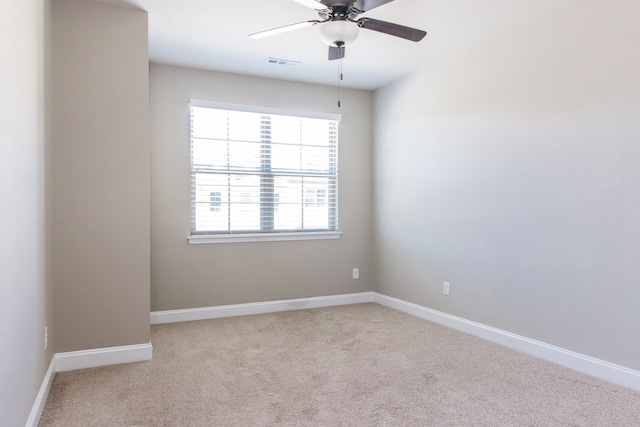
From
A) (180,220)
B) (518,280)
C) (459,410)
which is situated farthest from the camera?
(180,220)

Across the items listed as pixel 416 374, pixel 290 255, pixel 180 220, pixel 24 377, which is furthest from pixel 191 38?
pixel 416 374

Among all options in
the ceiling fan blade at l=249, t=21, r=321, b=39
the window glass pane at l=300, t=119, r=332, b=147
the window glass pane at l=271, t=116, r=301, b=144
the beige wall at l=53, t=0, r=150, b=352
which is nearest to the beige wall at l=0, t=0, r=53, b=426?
the beige wall at l=53, t=0, r=150, b=352

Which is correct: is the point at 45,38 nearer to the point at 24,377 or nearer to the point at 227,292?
the point at 24,377

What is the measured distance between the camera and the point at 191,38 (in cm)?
355

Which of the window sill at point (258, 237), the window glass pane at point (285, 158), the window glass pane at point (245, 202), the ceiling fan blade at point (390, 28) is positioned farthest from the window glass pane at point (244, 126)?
the ceiling fan blade at point (390, 28)

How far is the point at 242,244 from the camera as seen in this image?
178 inches

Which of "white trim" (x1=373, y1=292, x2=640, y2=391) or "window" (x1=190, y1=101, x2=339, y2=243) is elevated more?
"window" (x1=190, y1=101, x2=339, y2=243)

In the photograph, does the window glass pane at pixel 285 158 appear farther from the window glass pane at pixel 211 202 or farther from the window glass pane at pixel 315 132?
the window glass pane at pixel 211 202

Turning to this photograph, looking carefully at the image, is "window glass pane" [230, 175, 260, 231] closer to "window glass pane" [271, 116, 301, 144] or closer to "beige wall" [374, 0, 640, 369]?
"window glass pane" [271, 116, 301, 144]

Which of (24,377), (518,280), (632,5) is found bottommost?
(24,377)

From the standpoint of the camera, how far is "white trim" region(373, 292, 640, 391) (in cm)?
270

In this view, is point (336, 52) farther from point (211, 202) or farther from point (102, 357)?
point (102, 357)

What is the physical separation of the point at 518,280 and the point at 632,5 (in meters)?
2.04

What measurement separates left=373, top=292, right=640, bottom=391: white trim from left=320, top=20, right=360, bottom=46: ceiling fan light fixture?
264cm
